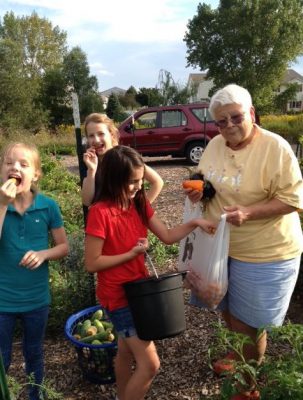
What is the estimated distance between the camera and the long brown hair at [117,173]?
1.98 metres

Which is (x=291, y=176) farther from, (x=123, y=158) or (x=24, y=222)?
(x=24, y=222)

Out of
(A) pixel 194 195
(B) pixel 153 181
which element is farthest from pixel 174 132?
(A) pixel 194 195

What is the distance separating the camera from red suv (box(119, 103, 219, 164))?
1183 cm

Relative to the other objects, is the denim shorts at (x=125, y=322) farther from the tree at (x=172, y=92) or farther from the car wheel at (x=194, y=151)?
the tree at (x=172, y=92)

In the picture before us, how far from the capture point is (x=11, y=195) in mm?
1843

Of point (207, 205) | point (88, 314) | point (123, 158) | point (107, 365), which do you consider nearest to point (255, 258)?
point (207, 205)

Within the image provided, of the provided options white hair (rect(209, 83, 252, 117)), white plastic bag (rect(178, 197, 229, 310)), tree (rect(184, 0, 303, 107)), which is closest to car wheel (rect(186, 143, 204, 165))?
white plastic bag (rect(178, 197, 229, 310))

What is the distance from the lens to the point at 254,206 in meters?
2.12

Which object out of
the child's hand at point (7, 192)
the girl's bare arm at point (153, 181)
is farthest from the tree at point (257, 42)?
the child's hand at point (7, 192)

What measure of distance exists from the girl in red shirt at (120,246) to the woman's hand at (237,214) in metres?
0.43

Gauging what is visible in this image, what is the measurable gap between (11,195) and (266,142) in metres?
1.23

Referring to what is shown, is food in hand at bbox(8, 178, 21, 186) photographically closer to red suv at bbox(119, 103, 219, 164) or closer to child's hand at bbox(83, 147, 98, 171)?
child's hand at bbox(83, 147, 98, 171)

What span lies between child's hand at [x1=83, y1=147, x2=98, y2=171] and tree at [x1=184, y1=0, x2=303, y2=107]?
3534 cm

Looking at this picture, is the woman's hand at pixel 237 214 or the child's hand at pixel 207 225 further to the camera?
the child's hand at pixel 207 225
